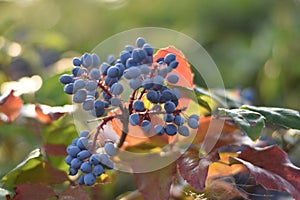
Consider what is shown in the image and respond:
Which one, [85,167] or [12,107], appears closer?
[85,167]

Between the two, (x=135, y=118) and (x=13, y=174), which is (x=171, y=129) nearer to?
(x=135, y=118)

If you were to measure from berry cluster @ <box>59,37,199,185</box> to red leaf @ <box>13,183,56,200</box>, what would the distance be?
0.22 feet

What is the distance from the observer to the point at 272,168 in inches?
31.7

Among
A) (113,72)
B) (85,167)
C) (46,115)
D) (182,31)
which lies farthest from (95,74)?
(182,31)

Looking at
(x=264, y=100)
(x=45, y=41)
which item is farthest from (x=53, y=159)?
(x=264, y=100)

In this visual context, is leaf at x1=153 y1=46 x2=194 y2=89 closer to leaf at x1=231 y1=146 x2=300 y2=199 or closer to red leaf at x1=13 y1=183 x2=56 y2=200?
leaf at x1=231 y1=146 x2=300 y2=199

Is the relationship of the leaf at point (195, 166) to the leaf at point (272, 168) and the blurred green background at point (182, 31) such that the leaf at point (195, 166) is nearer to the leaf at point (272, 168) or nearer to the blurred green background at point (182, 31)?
the leaf at point (272, 168)

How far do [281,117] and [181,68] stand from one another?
17cm

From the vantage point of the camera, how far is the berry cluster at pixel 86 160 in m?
0.72

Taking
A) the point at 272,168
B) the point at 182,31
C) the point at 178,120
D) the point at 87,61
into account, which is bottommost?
the point at 272,168

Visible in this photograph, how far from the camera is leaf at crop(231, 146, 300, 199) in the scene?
2.49 ft

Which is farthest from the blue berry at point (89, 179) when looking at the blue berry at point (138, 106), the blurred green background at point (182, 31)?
the blurred green background at point (182, 31)

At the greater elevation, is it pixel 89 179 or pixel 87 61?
pixel 87 61

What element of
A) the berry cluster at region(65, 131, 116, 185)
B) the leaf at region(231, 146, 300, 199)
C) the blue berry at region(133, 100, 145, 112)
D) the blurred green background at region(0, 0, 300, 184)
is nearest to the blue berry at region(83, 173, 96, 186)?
the berry cluster at region(65, 131, 116, 185)
